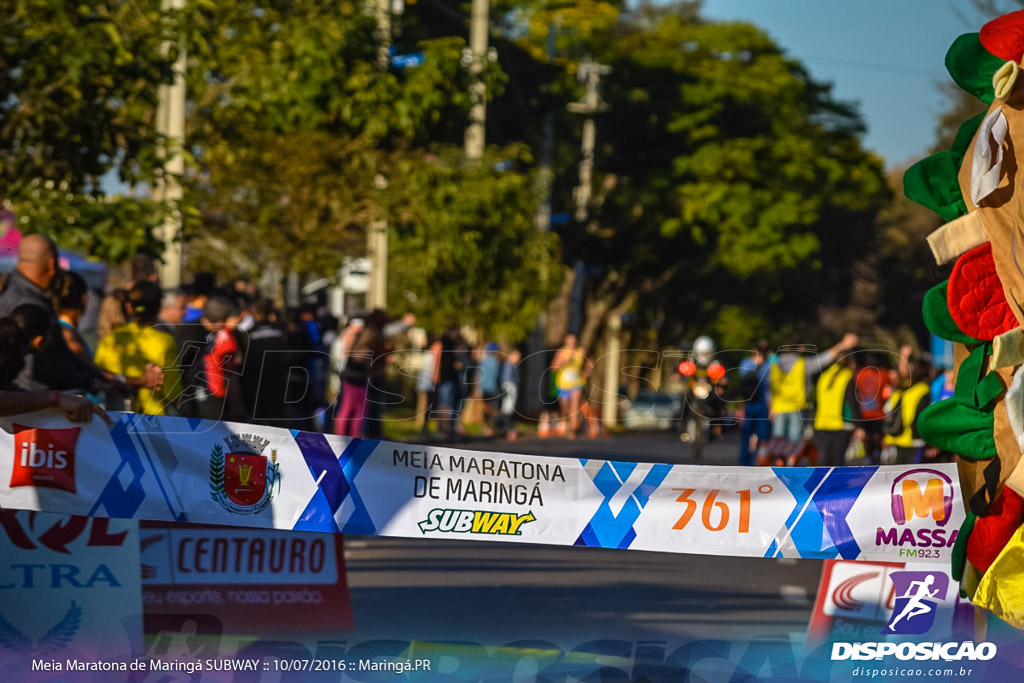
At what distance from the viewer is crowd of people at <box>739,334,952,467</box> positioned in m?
15.8

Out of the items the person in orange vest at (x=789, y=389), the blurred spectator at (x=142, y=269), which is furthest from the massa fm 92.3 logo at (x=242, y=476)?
the person in orange vest at (x=789, y=389)

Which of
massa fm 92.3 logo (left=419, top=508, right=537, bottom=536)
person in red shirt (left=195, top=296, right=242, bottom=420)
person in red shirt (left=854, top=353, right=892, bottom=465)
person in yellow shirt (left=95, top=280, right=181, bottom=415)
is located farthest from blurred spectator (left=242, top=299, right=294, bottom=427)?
person in red shirt (left=854, top=353, right=892, bottom=465)

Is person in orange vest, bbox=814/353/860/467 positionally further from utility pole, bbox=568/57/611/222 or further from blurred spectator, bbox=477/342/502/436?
utility pole, bbox=568/57/611/222

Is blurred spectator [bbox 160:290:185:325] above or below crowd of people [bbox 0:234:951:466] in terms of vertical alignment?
above

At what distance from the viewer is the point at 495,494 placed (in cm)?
651

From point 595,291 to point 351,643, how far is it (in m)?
39.6

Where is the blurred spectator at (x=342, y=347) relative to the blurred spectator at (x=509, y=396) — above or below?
above

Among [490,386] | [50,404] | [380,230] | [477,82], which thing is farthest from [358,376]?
[50,404]

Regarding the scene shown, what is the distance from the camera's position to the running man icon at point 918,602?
283 inches

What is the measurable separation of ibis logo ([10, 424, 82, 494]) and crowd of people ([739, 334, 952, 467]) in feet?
30.2

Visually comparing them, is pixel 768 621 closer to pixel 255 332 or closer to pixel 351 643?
pixel 351 643

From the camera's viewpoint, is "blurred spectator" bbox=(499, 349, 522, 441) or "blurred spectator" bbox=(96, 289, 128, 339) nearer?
"blurred spectator" bbox=(96, 289, 128, 339)

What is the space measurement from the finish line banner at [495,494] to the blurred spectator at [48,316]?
5.62 feet

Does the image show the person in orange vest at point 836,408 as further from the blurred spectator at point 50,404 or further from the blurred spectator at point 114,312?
the blurred spectator at point 50,404
